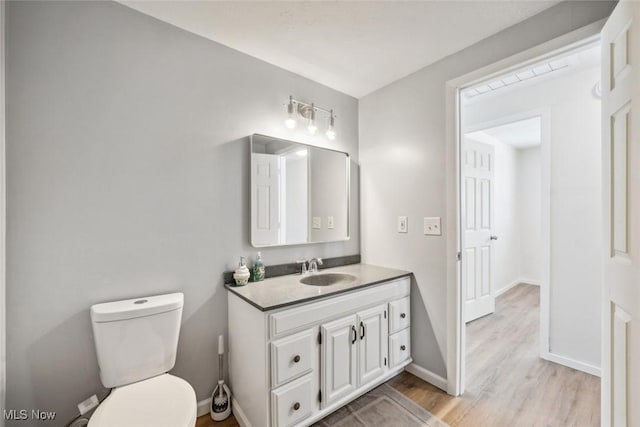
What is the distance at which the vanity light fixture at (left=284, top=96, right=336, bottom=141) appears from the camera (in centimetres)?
201

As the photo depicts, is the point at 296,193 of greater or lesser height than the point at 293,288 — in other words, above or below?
above

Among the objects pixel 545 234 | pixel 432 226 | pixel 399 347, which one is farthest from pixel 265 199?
pixel 545 234

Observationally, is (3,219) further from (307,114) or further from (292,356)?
(307,114)

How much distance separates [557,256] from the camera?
2.29 meters

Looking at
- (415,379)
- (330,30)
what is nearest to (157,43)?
(330,30)

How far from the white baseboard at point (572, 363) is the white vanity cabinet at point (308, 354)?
1.42 metres

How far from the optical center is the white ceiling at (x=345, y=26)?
146 cm

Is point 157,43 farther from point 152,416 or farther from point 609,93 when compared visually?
point 609,93

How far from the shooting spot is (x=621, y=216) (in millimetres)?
1048

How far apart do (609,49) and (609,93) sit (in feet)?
0.60

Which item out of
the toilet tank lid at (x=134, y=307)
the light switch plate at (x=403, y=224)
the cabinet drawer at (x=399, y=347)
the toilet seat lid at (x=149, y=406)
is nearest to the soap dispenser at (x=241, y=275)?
the toilet tank lid at (x=134, y=307)

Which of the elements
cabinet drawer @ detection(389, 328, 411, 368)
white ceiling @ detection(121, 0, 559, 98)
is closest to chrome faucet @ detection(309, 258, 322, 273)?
cabinet drawer @ detection(389, 328, 411, 368)

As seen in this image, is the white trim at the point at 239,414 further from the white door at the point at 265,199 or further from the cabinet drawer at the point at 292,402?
the white door at the point at 265,199

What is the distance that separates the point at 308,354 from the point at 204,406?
0.80 metres
